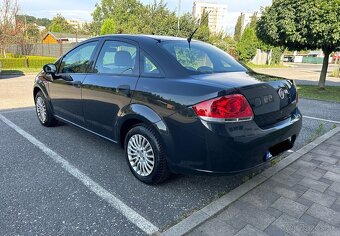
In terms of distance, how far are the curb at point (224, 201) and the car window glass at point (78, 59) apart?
2.42m

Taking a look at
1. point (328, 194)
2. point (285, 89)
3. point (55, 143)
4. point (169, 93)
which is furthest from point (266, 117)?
point (55, 143)

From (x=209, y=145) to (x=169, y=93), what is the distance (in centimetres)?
62

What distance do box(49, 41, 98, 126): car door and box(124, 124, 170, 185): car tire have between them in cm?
110

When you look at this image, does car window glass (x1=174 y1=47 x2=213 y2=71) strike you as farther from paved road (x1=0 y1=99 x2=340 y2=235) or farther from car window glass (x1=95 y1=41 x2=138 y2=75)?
paved road (x1=0 y1=99 x2=340 y2=235)

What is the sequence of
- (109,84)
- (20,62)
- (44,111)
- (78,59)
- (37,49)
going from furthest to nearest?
(37,49)
(20,62)
(44,111)
(78,59)
(109,84)

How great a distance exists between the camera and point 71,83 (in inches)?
155

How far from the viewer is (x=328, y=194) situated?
2934 millimetres

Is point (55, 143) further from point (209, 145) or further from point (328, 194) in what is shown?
point (328, 194)

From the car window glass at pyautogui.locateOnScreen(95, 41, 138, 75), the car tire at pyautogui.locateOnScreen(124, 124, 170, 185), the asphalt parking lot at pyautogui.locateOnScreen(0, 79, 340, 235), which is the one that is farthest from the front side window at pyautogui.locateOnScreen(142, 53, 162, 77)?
the asphalt parking lot at pyautogui.locateOnScreen(0, 79, 340, 235)

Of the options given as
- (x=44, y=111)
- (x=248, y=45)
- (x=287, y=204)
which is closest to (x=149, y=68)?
(x=287, y=204)

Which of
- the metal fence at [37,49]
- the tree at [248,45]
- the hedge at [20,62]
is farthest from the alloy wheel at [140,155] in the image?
the tree at [248,45]

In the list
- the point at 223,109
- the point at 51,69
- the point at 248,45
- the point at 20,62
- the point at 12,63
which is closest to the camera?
the point at 223,109

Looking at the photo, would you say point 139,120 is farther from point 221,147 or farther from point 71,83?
point 71,83

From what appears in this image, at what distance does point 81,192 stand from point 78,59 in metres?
2.04
